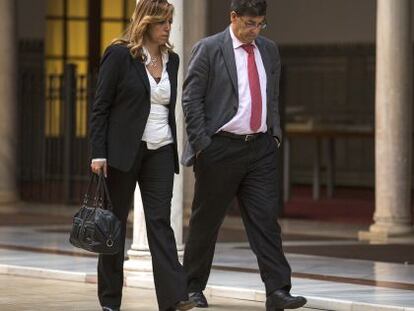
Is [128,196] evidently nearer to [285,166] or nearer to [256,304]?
[256,304]

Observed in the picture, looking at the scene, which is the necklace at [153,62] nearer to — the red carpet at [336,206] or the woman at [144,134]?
the woman at [144,134]

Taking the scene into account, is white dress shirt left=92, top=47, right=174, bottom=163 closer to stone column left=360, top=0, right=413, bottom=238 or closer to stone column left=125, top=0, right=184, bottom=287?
stone column left=125, top=0, right=184, bottom=287

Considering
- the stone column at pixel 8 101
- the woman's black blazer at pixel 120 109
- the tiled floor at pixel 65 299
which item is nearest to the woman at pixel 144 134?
the woman's black blazer at pixel 120 109

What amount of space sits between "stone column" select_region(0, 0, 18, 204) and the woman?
33.0 ft

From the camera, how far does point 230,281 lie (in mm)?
10141

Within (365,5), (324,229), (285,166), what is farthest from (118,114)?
(365,5)

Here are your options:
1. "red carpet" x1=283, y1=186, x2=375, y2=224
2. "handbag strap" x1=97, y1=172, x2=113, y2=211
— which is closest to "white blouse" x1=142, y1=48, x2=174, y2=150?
"handbag strap" x1=97, y1=172, x2=113, y2=211

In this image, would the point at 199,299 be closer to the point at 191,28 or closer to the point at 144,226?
the point at 144,226

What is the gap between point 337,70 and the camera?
73.3 ft

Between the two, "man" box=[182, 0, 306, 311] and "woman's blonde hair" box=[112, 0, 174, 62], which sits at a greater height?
"woman's blonde hair" box=[112, 0, 174, 62]

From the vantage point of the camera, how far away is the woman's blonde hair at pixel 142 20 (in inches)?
325

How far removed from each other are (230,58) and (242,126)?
0.41 meters

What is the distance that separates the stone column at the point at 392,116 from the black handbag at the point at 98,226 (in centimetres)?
646

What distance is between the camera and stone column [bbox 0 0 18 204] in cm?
1822
